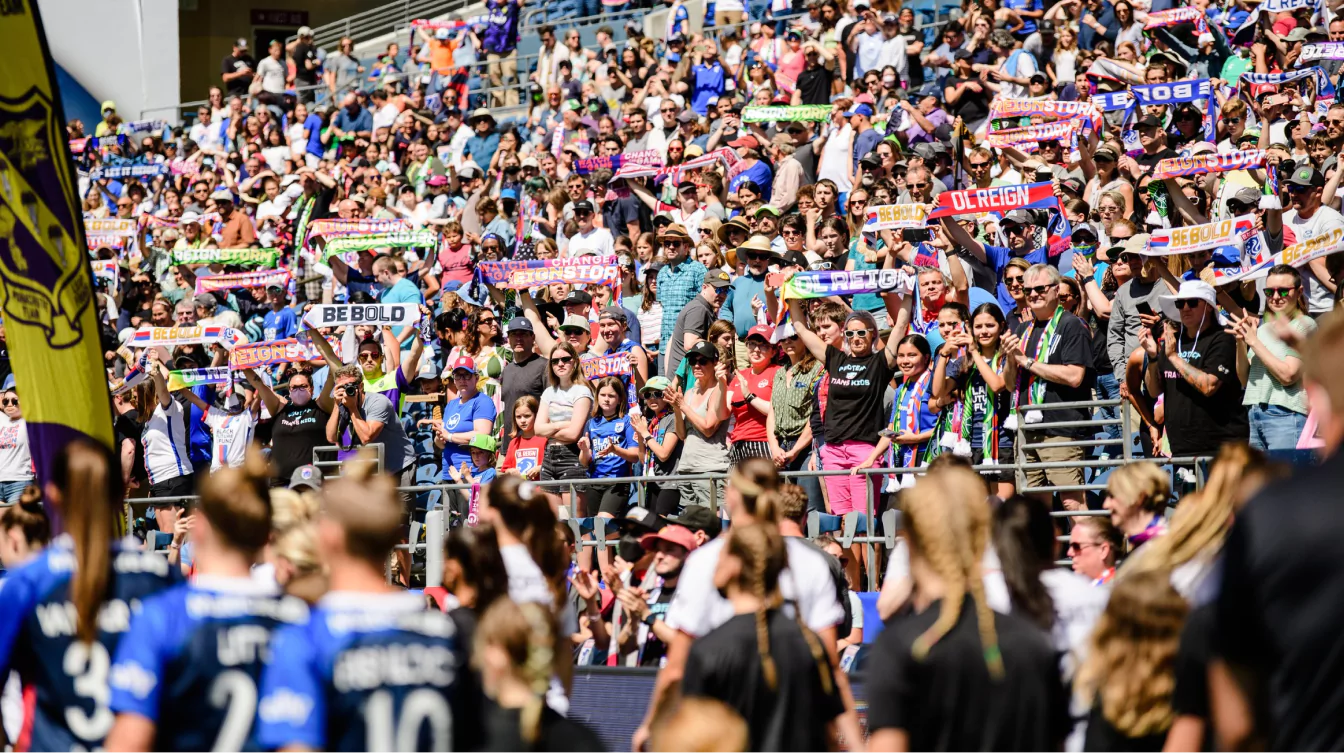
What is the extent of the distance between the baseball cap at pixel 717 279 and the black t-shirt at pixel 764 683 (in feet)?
25.4

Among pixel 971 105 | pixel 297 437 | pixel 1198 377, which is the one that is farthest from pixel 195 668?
pixel 971 105

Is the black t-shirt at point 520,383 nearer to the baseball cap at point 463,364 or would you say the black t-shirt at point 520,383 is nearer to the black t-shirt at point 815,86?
the baseball cap at point 463,364

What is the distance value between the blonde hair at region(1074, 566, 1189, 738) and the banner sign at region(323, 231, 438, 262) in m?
11.6

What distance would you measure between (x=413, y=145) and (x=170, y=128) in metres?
9.73

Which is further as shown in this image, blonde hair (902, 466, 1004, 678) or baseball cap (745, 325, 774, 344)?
baseball cap (745, 325, 774, 344)

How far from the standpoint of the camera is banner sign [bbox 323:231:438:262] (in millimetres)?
15080

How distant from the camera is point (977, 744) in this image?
4.09 meters

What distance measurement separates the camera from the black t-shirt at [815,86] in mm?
17469

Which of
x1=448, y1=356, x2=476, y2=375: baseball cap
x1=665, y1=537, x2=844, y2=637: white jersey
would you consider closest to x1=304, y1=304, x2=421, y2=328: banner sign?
x1=448, y1=356, x2=476, y2=375: baseball cap

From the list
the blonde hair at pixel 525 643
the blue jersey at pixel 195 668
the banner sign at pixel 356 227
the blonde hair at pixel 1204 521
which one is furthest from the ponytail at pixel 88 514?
the banner sign at pixel 356 227

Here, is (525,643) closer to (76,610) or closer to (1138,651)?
(76,610)

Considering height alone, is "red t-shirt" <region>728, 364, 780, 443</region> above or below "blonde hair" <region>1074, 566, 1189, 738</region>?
above

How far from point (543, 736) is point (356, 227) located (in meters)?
11.7

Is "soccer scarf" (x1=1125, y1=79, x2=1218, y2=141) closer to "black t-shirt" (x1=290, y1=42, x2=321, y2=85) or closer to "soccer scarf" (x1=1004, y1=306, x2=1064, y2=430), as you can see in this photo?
"soccer scarf" (x1=1004, y1=306, x2=1064, y2=430)
